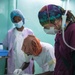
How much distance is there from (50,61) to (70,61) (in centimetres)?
61

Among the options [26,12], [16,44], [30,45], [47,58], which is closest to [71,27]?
[30,45]

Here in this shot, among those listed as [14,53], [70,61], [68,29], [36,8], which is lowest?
[14,53]

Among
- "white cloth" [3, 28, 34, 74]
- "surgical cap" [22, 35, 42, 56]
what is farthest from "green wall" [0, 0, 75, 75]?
"surgical cap" [22, 35, 42, 56]

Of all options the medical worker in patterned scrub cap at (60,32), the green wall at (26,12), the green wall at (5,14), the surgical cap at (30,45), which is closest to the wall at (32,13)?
the green wall at (26,12)

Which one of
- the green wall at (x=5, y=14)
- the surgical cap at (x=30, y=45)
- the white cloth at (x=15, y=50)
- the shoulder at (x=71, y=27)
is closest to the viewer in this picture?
the shoulder at (x=71, y=27)

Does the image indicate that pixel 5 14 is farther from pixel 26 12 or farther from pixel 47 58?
pixel 47 58

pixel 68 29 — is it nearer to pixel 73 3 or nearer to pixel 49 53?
pixel 49 53

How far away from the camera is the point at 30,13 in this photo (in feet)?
9.65

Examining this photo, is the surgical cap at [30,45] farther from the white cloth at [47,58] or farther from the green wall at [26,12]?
the green wall at [26,12]

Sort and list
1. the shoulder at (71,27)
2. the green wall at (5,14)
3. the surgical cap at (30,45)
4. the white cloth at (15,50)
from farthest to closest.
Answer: the green wall at (5,14), the white cloth at (15,50), the surgical cap at (30,45), the shoulder at (71,27)

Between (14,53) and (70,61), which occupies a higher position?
(70,61)

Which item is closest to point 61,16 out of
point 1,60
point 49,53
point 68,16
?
point 68,16

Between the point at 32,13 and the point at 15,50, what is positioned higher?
the point at 32,13

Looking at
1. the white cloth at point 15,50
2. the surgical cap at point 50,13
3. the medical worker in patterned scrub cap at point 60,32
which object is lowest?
the white cloth at point 15,50
